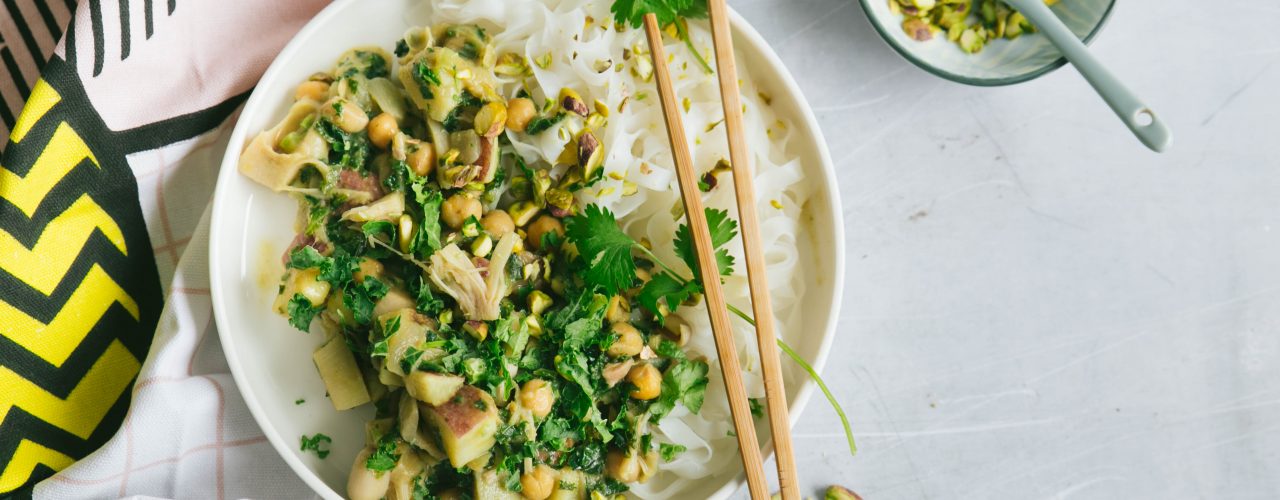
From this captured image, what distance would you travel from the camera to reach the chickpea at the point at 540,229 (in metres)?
2.56

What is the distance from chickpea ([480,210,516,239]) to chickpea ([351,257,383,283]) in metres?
0.33

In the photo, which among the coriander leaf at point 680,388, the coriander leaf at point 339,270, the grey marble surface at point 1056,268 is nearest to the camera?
the coriander leaf at point 339,270

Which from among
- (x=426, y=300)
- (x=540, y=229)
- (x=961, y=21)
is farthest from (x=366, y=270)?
(x=961, y=21)

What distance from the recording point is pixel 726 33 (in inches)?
94.2

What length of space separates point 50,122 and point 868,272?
9.12 ft

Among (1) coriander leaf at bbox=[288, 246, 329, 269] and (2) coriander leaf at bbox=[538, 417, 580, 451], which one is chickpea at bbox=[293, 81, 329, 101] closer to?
(1) coriander leaf at bbox=[288, 246, 329, 269]

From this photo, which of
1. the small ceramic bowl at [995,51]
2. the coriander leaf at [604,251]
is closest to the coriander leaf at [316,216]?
the coriander leaf at [604,251]

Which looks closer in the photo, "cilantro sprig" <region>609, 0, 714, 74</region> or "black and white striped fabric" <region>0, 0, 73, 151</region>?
"cilantro sprig" <region>609, 0, 714, 74</region>

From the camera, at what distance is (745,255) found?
2.49 m

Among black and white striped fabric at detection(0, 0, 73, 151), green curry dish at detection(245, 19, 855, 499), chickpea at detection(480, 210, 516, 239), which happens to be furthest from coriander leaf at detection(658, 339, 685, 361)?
black and white striped fabric at detection(0, 0, 73, 151)

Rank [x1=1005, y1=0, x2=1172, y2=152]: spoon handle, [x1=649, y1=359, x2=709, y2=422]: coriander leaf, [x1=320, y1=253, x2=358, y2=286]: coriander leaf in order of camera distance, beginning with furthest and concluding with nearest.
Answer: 1. [x1=1005, y1=0, x2=1172, y2=152]: spoon handle
2. [x1=649, y1=359, x2=709, y2=422]: coriander leaf
3. [x1=320, y1=253, x2=358, y2=286]: coriander leaf

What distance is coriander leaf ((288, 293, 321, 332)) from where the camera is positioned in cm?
237

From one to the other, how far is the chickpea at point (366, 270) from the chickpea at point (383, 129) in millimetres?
357

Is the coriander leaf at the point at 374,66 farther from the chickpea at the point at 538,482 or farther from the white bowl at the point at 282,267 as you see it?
the chickpea at the point at 538,482
